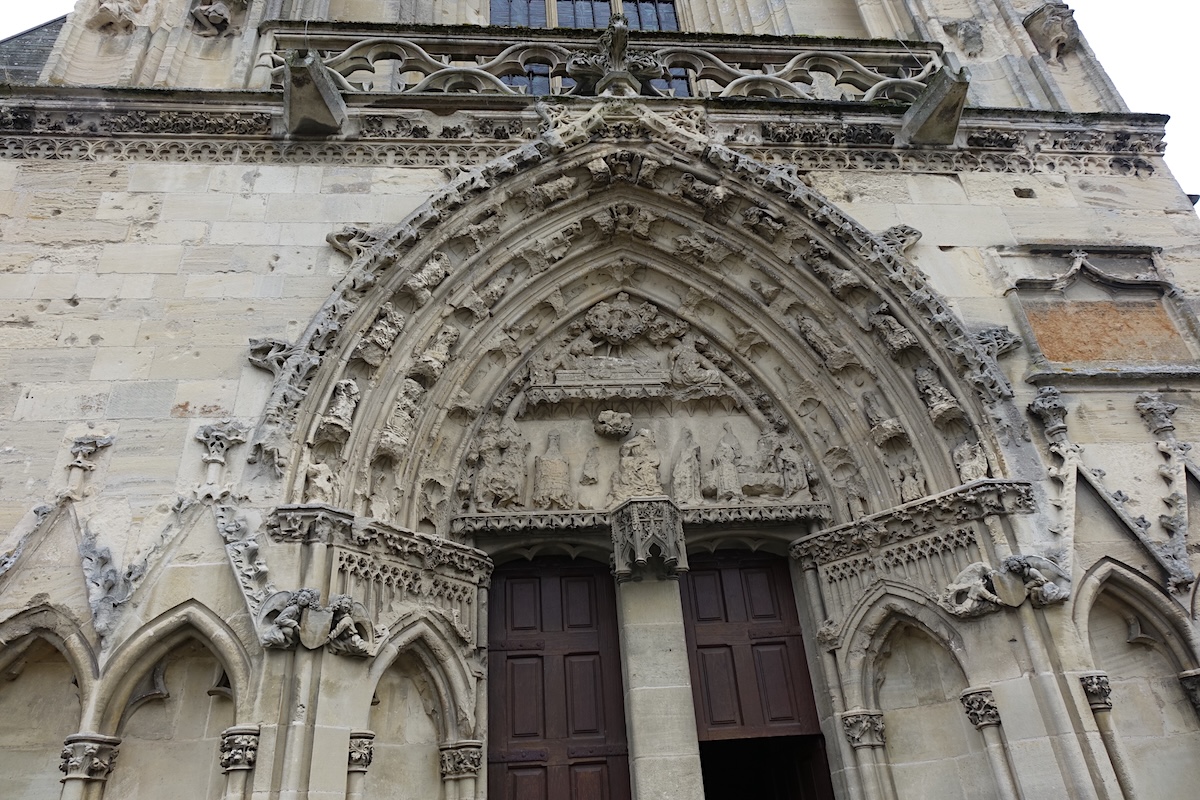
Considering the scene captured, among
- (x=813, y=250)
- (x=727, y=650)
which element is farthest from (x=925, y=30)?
(x=727, y=650)

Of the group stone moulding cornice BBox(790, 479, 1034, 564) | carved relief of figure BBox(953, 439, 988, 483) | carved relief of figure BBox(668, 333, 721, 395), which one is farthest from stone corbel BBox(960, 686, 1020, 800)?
carved relief of figure BBox(668, 333, 721, 395)

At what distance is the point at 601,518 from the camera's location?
222 inches

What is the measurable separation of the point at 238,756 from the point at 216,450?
1.79 metres

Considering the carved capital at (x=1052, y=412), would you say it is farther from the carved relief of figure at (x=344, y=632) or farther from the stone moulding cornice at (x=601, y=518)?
the carved relief of figure at (x=344, y=632)

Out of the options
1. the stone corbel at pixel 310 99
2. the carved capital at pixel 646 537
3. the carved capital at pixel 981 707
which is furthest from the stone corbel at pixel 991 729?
the stone corbel at pixel 310 99

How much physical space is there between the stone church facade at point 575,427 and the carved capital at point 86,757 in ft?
0.06

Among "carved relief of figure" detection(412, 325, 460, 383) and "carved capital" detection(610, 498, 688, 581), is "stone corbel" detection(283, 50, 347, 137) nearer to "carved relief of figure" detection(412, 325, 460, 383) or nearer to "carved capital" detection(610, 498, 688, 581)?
"carved relief of figure" detection(412, 325, 460, 383)

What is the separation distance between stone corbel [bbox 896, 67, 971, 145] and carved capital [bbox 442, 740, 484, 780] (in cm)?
612

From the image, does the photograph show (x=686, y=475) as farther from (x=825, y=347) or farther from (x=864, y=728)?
(x=864, y=728)

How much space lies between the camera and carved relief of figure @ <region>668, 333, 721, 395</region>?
251 inches

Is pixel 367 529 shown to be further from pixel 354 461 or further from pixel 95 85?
pixel 95 85

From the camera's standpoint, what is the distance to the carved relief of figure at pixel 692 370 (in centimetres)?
637

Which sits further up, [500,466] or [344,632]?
[500,466]

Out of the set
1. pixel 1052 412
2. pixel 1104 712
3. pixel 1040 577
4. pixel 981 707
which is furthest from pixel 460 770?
pixel 1052 412
